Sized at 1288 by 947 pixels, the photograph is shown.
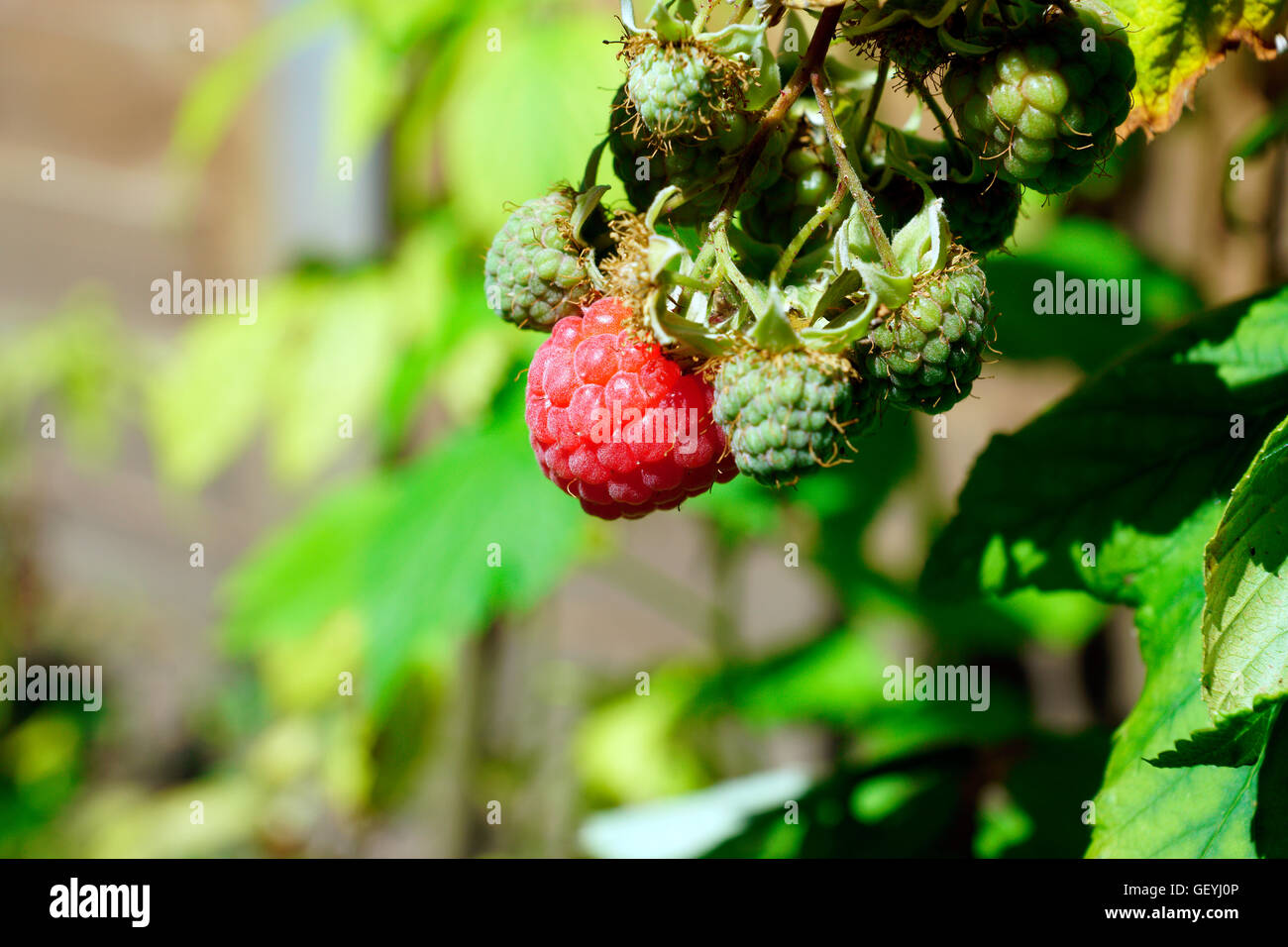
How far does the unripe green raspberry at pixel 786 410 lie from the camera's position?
0.56 meters

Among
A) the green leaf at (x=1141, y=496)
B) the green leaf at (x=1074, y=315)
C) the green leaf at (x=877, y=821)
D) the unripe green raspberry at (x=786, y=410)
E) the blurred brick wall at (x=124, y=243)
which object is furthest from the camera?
the blurred brick wall at (x=124, y=243)

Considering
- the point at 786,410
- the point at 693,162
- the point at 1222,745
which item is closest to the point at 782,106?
the point at 693,162

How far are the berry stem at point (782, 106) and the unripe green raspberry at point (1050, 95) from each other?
70 millimetres

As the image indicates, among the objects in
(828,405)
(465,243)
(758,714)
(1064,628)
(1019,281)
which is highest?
(465,243)

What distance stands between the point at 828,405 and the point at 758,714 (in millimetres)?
1251

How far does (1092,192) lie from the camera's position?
182 centimetres

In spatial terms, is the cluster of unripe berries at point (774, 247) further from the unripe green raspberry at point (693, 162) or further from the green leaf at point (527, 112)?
the green leaf at point (527, 112)

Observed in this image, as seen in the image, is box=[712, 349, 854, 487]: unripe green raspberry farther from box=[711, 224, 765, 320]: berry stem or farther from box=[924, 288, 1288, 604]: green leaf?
box=[924, 288, 1288, 604]: green leaf

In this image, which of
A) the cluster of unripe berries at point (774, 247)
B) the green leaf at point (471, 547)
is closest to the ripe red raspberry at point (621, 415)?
the cluster of unripe berries at point (774, 247)

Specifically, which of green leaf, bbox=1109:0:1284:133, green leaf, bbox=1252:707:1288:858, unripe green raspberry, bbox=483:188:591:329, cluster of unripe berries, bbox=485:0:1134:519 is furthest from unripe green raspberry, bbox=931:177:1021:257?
green leaf, bbox=1252:707:1288:858

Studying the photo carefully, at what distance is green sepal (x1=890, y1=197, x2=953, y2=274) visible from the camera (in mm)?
590
